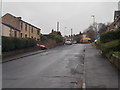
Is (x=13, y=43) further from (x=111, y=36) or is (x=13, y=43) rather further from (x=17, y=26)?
(x=17, y=26)

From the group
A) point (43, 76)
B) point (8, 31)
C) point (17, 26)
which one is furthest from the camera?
point (17, 26)

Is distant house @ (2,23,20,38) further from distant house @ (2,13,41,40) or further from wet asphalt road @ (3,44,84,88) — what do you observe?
wet asphalt road @ (3,44,84,88)

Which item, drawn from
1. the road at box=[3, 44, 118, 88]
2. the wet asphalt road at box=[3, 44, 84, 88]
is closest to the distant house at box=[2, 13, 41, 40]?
the wet asphalt road at box=[3, 44, 84, 88]

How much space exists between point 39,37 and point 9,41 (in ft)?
118

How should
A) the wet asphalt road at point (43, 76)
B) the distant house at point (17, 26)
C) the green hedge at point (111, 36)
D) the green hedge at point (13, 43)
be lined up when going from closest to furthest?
the wet asphalt road at point (43, 76)
the green hedge at point (13, 43)
the green hedge at point (111, 36)
the distant house at point (17, 26)

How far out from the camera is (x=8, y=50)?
22.8 metres

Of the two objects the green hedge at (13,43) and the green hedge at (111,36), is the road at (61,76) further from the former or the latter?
the green hedge at (111,36)

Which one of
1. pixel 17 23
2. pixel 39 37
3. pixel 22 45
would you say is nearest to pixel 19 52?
pixel 22 45

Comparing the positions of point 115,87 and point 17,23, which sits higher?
point 17,23

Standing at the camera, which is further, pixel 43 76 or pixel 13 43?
pixel 13 43

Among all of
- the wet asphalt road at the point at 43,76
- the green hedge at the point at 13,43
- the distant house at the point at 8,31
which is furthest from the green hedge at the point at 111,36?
the distant house at the point at 8,31

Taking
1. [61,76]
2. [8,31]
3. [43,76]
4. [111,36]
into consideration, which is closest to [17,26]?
[8,31]

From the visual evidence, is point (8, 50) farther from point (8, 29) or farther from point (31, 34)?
point (31, 34)

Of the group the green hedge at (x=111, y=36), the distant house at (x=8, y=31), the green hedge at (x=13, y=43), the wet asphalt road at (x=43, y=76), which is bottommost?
the wet asphalt road at (x=43, y=76)
